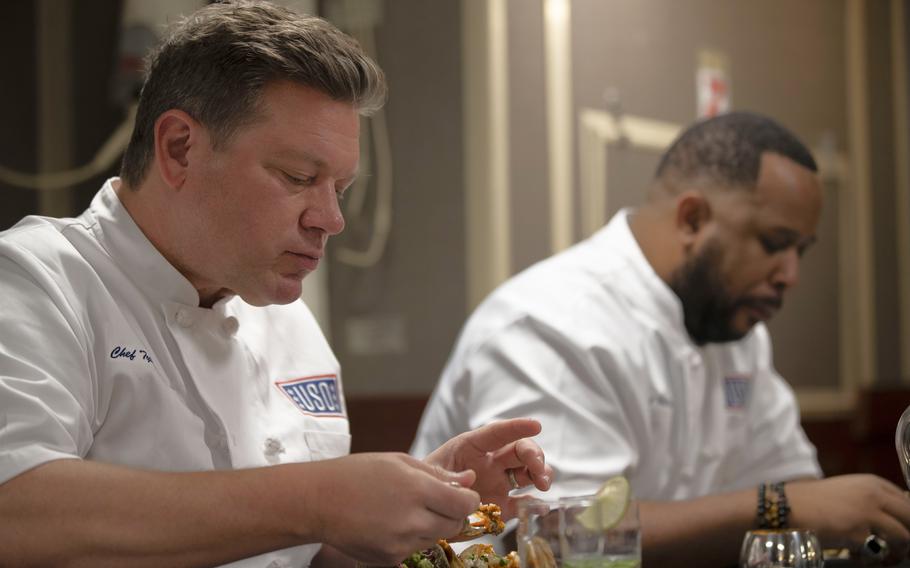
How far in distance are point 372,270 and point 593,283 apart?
3.51ft

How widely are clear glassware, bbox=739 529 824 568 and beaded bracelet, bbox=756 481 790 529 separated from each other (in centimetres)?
53

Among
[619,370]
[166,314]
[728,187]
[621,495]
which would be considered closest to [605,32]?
[728,187]

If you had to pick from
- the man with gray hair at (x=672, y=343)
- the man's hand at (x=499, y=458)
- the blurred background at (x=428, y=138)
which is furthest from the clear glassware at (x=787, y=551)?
the blurred background at (x=428, y=138)

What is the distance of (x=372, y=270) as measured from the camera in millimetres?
3205

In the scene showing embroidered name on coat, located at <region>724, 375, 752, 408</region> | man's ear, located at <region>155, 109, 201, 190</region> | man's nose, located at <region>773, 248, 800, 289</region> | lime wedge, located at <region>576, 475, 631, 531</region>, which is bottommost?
embroidered name on coat, located at <region>724, 375, 752, 408</region>

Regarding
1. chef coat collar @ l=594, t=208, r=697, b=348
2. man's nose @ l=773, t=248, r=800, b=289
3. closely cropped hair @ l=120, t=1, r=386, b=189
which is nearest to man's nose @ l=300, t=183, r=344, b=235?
closely cropped hair @ l=120, t=1, r=386, b=189

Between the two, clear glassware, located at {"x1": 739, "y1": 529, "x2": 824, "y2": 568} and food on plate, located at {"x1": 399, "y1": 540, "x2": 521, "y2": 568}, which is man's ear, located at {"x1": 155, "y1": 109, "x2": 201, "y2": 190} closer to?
food on plate, located at {"x1": 399, "y1": 540, "x2": 521, "y2": 568}

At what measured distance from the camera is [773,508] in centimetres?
183

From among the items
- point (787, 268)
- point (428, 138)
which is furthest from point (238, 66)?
point (428, 138)

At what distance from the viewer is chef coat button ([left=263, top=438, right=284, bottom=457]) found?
141cm

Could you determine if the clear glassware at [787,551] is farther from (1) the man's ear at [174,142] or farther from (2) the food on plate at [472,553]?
(1) the man's ear at [174,142]

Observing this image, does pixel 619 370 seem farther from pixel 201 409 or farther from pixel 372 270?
pixel 372 270

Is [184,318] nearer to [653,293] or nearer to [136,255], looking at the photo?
[136,255]

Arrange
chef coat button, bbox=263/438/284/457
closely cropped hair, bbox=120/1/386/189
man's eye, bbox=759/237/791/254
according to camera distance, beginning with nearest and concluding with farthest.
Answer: closely cropped hair, bbox=120/1/386/189
chef coat button, bbox=263/438/284/457
man's eye, bbox=759/237/791/254
